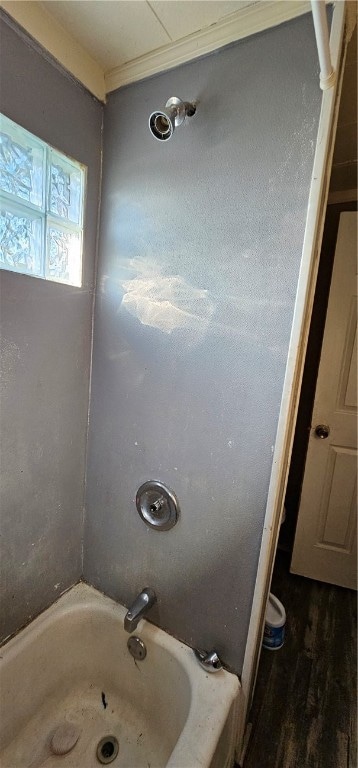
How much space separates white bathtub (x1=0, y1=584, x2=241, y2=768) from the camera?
2.91ft

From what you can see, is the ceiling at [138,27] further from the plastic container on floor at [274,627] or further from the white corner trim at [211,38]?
the plastic container on floor at [274,627]

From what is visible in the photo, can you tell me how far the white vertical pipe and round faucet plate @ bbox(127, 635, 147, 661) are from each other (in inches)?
62.8

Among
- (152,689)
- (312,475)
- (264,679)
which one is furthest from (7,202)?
(264,679)

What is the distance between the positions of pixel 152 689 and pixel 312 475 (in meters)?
1.18

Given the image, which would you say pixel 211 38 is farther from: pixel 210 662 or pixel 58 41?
pixel 210 662

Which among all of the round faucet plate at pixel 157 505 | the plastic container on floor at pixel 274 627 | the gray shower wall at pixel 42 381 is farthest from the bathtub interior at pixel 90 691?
the plastic container on floor at pixel 274 627

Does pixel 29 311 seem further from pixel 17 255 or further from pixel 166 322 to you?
pixel 166 322

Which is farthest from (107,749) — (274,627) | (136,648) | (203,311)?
(203,311)

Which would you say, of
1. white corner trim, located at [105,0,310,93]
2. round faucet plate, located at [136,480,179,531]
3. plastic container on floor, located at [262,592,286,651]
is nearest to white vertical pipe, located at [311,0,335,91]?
white corner trim, located at [105,0,310,93]

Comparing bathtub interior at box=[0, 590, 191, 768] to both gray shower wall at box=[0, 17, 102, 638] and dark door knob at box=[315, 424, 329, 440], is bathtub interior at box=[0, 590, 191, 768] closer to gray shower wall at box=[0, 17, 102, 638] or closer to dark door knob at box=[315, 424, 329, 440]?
gray shower wall at box=[0, 17, 102, 638]

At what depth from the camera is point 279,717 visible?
45.4 inches

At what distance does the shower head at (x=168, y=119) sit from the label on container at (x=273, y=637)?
182 centimetres

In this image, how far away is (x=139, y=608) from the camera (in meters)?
0.99

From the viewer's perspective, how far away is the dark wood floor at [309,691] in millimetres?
1053
